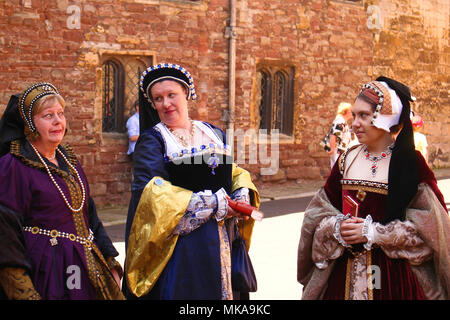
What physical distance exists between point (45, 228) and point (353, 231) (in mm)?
1603

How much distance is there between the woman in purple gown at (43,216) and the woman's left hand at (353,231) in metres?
1.27

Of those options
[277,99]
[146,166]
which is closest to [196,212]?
[146,166]

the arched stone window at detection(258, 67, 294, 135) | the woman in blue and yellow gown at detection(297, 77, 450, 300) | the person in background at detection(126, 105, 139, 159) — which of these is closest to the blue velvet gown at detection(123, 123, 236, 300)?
the woman in blue and yellow gown at detection(297, 77, 450, 300)

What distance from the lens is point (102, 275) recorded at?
355 centimetres

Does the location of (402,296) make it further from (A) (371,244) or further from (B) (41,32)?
(B) (41,32)

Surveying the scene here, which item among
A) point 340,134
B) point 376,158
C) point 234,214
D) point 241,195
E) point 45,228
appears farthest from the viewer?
point 340,134

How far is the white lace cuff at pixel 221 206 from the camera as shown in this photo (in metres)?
3.56

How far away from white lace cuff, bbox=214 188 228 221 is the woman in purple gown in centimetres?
67

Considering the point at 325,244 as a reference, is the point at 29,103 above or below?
above

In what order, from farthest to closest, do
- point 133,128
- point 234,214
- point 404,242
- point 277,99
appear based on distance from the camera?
point 277,99
point 133,128
point 234,214
point 404,242

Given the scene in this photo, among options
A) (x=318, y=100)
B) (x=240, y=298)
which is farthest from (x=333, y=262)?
(x=318, y=100)

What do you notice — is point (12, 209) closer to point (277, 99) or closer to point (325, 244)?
point (325, 244)

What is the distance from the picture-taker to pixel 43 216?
3377mm

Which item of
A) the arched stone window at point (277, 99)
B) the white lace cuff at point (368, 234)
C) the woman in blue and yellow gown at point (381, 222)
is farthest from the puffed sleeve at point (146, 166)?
the arched stone window at point (277, 99)
